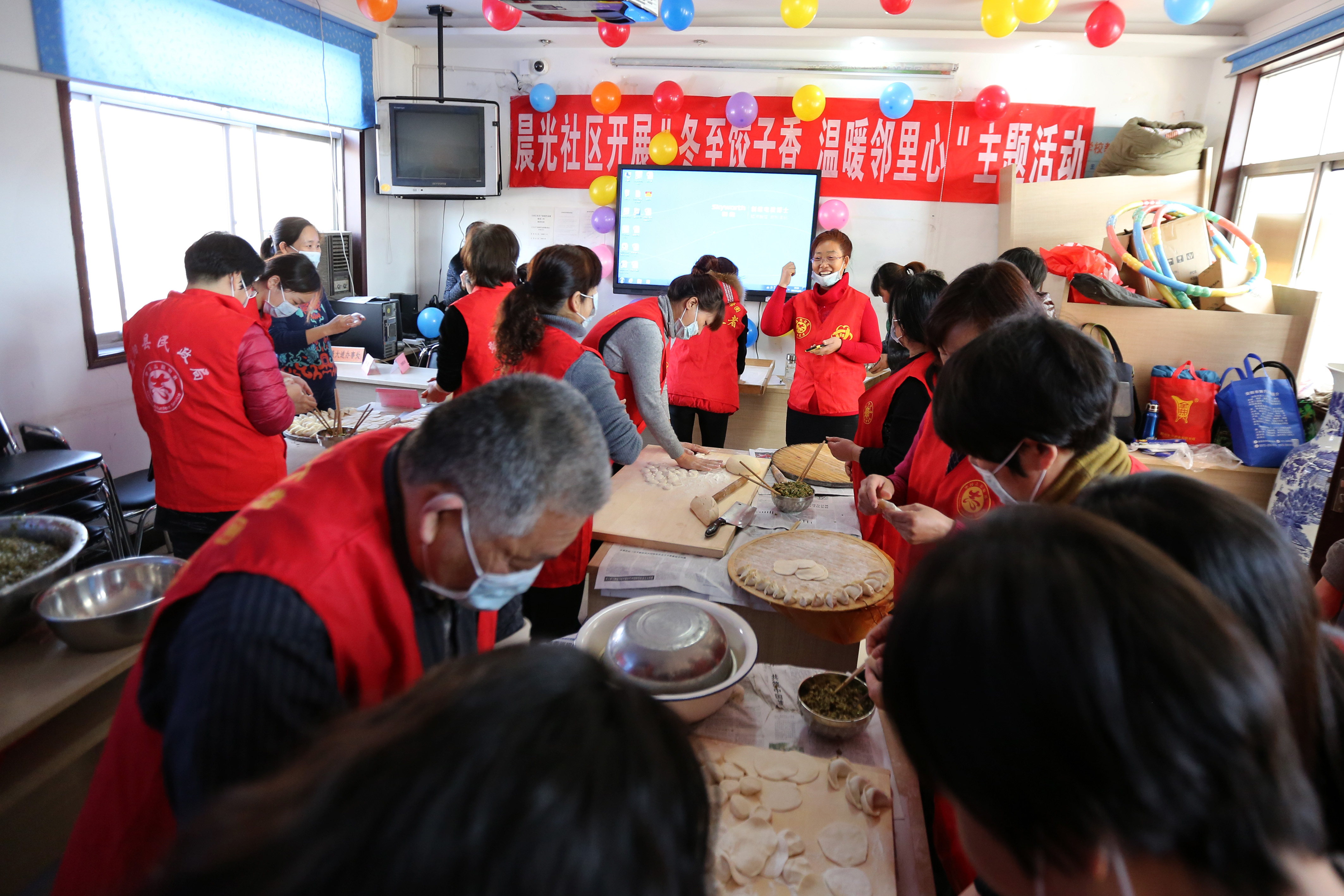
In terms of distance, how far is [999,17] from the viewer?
3.75 metres

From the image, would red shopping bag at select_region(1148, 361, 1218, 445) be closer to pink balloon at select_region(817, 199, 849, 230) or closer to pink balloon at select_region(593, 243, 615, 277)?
pink balloon at select_region(817, 199, 849, 230)

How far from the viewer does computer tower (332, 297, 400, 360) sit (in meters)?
4.41

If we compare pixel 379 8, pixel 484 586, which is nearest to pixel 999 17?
pixel 379 8

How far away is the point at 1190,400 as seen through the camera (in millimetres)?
3656

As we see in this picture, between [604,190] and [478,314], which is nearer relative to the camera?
[478,314]

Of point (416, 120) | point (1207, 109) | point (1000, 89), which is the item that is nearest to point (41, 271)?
point (416, 120)

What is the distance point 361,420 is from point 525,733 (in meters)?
2.90

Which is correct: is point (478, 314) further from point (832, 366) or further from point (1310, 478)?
point (1310, 478)

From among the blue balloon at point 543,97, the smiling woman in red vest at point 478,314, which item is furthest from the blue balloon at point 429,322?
the smiling woman in red vest at point 478,314

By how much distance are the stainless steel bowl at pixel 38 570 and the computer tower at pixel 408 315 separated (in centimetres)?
390

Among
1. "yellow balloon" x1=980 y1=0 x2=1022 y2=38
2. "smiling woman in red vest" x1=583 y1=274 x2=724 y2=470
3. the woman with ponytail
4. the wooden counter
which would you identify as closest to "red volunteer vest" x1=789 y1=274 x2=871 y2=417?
"smiling woman in red vest" x1=583 y1=274 x2=724 y2=470

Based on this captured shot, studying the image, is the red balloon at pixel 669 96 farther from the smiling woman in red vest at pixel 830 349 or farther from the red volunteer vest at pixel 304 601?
the red volunteer vest at pixel 304 601

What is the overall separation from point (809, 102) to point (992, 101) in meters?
1.21

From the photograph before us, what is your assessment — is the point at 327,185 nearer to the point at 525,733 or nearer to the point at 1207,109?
the point at 525,733
